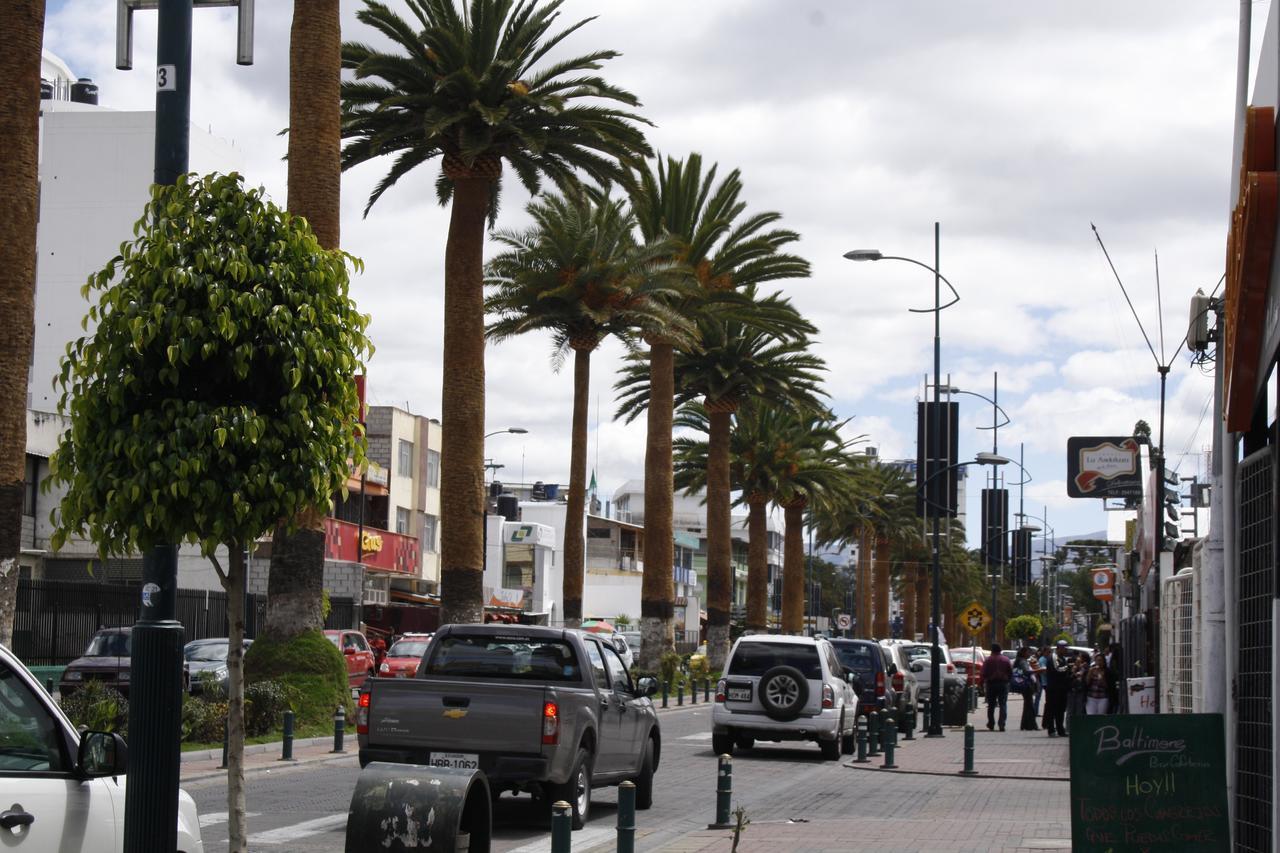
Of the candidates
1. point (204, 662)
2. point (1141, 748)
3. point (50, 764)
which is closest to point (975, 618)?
point (204, 662)

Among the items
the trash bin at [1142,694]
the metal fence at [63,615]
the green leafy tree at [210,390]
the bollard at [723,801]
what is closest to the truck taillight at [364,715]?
the bollard at [723,801]

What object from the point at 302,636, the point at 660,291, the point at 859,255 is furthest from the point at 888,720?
the point at 660,291

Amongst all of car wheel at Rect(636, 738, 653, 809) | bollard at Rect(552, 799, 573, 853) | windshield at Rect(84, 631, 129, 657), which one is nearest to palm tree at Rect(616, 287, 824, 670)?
windshield at Rect(84, 631, 129, 657)

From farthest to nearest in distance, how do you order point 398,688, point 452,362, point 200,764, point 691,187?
point 691,187
point 452,362
point 200,764
point 398,688

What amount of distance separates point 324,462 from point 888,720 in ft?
58.7

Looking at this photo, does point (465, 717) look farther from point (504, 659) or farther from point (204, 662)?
point (204, 662)

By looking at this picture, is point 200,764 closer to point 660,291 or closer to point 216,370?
point 216,370

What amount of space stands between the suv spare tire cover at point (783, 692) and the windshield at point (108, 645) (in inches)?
436

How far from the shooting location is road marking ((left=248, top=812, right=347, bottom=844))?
13.9 meters

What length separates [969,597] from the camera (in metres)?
120

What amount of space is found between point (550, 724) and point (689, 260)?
99.7ft

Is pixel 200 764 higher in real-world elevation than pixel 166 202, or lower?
lower

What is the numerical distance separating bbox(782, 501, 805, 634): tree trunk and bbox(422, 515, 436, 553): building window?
64.6ft

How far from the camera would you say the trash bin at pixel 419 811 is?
8.92m
